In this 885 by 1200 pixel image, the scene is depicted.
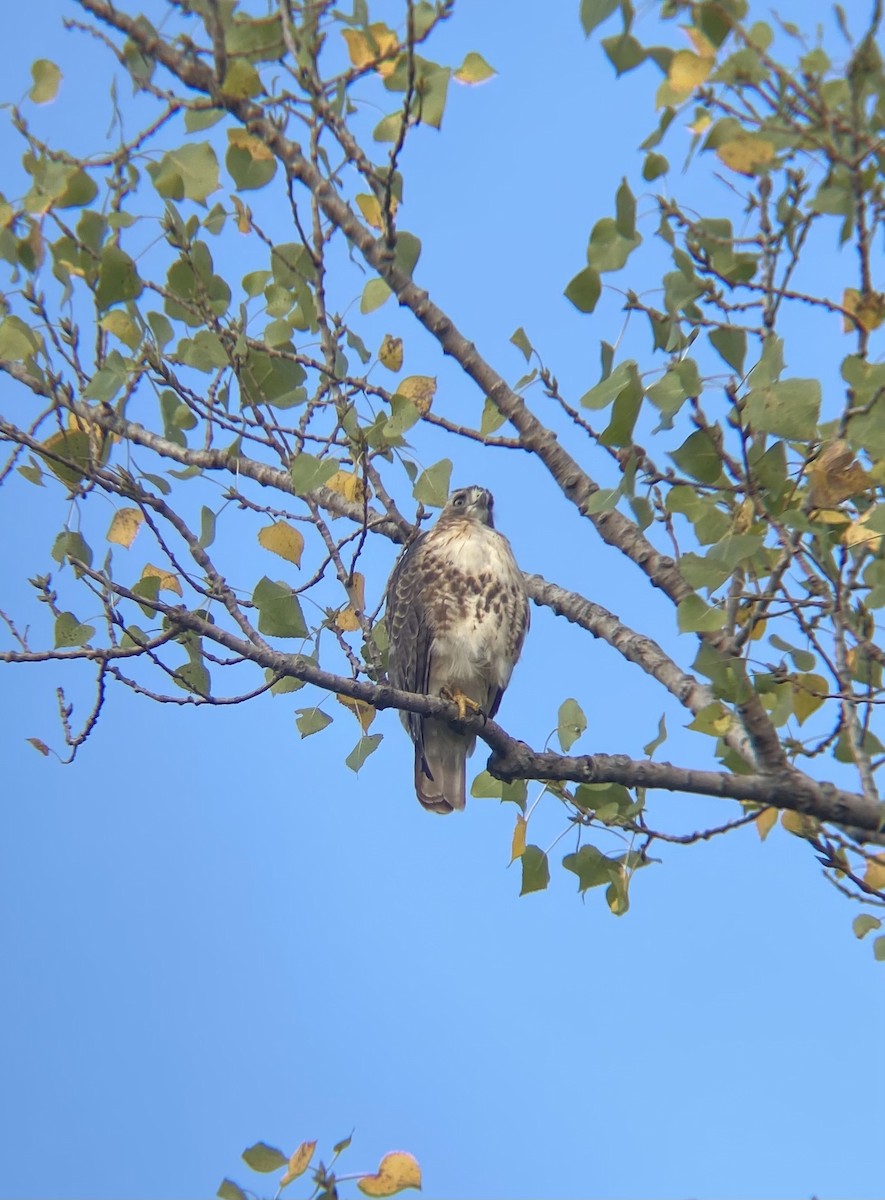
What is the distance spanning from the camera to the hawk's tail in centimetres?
598

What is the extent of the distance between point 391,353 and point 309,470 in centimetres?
80

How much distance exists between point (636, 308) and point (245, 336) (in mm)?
1097

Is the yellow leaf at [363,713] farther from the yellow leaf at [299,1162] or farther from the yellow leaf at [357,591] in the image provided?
the yellow leaf at [299,1162]

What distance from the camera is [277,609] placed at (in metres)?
3.54

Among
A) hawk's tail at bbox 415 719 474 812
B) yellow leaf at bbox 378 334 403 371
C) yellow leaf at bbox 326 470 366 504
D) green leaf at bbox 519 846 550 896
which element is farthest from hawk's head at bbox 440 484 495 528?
green leaf at bbox 519 846 550 896

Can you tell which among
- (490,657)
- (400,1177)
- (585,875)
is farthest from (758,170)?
(490,657)

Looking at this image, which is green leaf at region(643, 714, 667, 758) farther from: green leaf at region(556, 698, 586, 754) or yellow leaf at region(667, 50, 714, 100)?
yellow leaf at region(667, 50, 714, 100)

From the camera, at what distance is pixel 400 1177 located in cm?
273

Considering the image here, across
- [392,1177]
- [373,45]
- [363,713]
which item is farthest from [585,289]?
[392,1177]

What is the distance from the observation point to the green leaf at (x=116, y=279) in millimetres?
3502

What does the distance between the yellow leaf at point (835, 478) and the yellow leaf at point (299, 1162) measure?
1776mm

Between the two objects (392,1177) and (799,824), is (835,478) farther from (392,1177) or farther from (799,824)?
(392,1177)

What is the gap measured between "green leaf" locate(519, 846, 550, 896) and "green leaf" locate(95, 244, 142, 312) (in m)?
1.96

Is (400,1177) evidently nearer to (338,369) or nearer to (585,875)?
(585,875)
